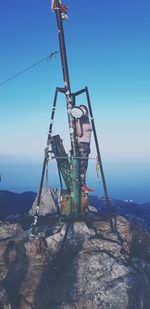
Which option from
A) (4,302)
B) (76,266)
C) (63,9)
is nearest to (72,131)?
(63,9)

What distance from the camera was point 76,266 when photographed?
11.6 m

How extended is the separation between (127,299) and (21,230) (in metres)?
5.98

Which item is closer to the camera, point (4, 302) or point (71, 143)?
point (4, 302)

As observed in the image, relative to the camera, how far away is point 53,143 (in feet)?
48.1

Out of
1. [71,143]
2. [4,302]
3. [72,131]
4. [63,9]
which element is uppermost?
[63,9]

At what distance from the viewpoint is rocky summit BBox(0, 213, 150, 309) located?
1048 cm

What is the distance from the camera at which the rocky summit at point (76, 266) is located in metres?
10.5

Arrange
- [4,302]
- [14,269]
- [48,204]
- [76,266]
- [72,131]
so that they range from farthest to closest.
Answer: [48,204] → [72,131] → [14,269] → [76,266] → [4,302]

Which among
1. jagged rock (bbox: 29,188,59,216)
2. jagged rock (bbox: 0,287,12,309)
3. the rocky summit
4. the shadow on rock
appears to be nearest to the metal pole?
the rocky summit

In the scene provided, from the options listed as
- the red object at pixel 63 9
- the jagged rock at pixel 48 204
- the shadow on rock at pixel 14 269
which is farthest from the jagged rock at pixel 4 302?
the red object at pixel 63 9

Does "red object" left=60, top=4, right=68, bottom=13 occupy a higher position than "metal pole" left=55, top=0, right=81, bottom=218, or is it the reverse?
"red object" left=60, top=4, right=68, bottom=13

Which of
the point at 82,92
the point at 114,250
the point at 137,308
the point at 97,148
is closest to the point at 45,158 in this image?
the point at 97,148

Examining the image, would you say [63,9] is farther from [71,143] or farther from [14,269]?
[14,269]

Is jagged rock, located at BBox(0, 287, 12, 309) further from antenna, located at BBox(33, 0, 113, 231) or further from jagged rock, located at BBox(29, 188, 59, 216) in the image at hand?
jagged rock, located at BBox(29, 188, 59, 216)
